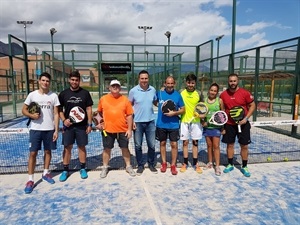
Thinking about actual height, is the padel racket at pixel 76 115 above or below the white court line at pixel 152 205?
above

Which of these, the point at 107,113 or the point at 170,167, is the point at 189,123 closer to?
the point at 170,167

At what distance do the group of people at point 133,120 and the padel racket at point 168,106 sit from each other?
0.16ft

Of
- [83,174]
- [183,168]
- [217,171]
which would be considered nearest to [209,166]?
[217,171]

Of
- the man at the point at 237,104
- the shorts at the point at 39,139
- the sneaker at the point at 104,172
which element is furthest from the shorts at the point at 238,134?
the shorts at the point at 39,139

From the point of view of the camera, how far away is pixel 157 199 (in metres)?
3.83

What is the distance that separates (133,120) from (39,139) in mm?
1702

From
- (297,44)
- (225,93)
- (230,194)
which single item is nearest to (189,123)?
(225,93)

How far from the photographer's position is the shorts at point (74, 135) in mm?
4484

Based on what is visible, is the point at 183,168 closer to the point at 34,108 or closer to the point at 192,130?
the point at 192,130

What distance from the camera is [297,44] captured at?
7766 mm

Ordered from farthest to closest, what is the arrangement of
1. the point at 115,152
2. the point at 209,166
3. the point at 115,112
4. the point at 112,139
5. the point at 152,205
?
the point at 115,152
the point at 209,166
the point at 112,139
the point at 115,112
the point at 152,205

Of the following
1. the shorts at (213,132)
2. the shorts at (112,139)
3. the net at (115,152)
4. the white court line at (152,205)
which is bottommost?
the white court line at (152,205)

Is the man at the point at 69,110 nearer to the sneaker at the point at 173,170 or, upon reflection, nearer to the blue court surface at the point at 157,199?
the blue court surface at the point at 157,199

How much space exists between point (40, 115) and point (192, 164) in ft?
10.7
